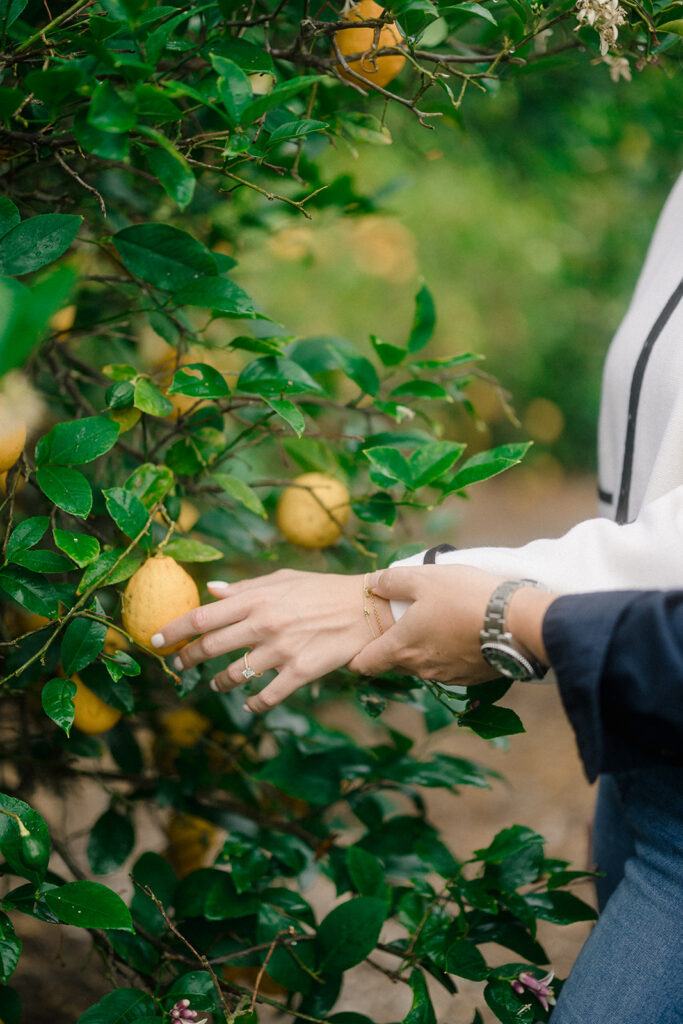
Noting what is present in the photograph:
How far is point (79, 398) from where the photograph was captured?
943 millimetres

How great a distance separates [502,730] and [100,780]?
60 cm

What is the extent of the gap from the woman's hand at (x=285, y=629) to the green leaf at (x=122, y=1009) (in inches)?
10.4

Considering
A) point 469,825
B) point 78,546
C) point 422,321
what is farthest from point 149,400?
point 469,825

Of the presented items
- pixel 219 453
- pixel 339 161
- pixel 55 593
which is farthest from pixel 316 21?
pixel 339 161

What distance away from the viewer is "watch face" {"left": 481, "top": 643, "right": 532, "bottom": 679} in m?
0.64

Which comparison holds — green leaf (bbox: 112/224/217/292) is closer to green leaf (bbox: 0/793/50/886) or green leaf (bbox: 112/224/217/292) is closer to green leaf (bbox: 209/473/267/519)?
green leaf (bbox: 209/473/267/519)

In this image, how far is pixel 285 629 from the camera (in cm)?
73

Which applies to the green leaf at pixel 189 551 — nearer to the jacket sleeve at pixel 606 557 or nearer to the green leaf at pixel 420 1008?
the jacket sleeve at pixel 606 557

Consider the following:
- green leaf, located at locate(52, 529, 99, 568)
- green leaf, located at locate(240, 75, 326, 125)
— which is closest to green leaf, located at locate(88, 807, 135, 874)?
green leaf, located at locate(52, 529, 99, 568)

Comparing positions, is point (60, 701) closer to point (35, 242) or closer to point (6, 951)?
point (6, 951)

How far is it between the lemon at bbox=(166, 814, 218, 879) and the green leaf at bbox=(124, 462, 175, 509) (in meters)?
0.59

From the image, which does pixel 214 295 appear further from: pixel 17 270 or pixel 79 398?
pixel 79 398

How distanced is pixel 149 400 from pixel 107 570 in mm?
163

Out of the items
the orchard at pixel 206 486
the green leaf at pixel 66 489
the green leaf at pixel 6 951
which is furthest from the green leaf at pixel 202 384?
the green leaf at pixel 6 951
